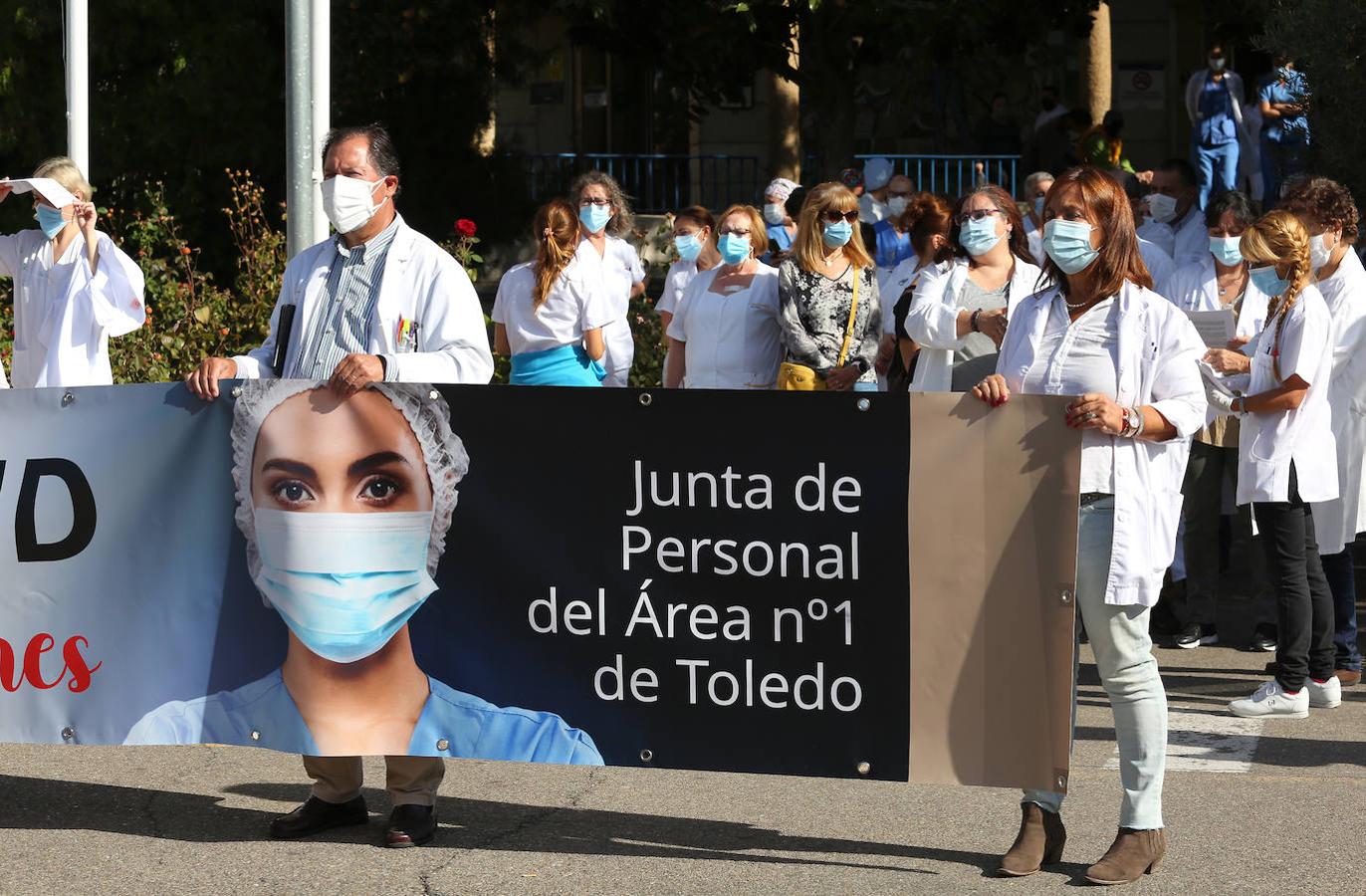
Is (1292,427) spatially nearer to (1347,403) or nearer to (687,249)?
(1347,403)

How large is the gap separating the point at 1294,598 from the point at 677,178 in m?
16.7

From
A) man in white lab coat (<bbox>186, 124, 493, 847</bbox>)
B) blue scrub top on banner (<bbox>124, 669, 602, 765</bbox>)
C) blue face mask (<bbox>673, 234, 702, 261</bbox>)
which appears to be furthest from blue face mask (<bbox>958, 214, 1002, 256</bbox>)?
blue face mask (<bbox>673, 234, 702, 261</bbox>)

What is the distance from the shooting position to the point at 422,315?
6.02 metres

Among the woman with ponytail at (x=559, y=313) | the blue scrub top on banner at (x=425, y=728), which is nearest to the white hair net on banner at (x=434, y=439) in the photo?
the blue scrub top on banner at (x=425, y=728)

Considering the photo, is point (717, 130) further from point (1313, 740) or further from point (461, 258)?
point (1313, 740)

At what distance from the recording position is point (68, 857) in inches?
230

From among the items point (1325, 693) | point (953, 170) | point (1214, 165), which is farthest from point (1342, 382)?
point (953, 170)

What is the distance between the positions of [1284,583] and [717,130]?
67.1ft

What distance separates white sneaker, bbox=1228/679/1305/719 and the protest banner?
2.65 metres

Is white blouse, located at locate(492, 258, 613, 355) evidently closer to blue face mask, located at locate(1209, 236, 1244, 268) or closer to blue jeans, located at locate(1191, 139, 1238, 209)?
blue face mask, located at locate(1209, 236, 1244, 268)

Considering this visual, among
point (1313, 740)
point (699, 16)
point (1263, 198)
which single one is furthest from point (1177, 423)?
point (699, 16)

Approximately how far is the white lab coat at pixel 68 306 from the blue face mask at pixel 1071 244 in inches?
158

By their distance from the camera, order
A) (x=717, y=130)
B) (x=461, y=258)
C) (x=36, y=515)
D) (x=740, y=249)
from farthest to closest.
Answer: (x=717, y=130) < (x=461, y=258) < (x=740, y=249) < (x=36, y=515)

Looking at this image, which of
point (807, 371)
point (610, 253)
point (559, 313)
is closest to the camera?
point (807, 371)
